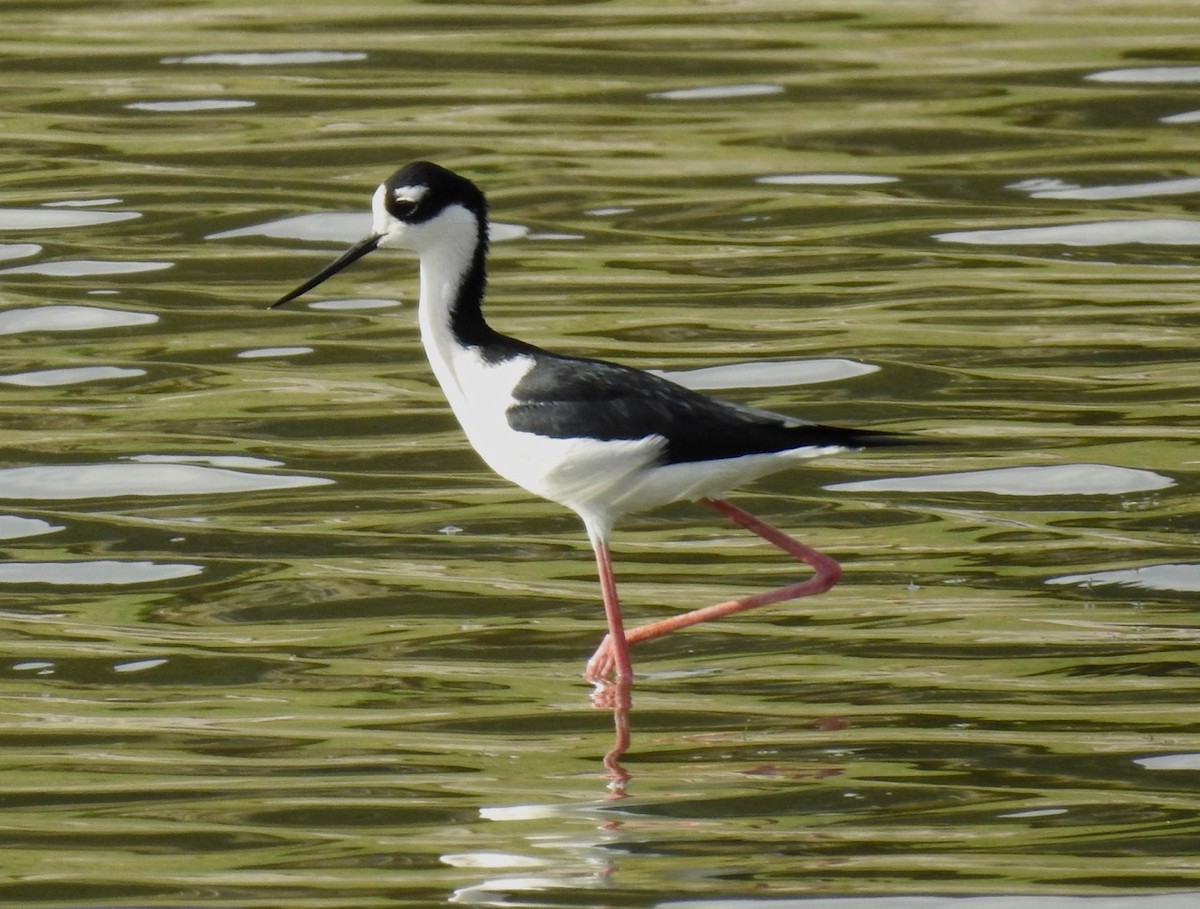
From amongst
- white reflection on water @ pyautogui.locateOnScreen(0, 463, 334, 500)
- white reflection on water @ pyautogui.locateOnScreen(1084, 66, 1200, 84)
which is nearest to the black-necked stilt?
white reflection on water @ pyautogui.locateOnScreen(0, 463, 334, 500)

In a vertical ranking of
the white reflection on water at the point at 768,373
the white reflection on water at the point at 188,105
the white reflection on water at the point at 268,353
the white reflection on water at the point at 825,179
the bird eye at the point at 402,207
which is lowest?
the white reflection on water at the point at 768,373

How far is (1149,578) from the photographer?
7.14 m

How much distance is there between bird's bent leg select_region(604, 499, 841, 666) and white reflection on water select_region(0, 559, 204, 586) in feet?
5.03

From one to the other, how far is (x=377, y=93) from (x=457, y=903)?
797 cm

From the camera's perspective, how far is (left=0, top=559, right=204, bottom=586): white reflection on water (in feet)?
24.3

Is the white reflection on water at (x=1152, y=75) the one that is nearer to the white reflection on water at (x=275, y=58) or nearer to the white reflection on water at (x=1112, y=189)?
the white reflection on water at (x=1112, y=189)

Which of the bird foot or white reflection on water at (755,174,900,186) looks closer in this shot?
the bird foot

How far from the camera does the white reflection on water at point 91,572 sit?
7.40m

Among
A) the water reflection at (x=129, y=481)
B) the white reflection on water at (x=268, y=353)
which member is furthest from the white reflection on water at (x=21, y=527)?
the white reflection on water at (x=268, y=353)

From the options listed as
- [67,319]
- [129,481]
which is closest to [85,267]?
[67,319]

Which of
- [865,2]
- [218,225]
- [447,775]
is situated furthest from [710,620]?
[865,2]

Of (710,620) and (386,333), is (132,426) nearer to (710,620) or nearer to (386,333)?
(386,333)

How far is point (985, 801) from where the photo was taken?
5605 mm

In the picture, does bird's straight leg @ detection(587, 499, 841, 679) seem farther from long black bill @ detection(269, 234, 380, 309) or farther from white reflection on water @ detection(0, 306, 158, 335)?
white reflection on water @ detection(0, 306, 158, 335)
